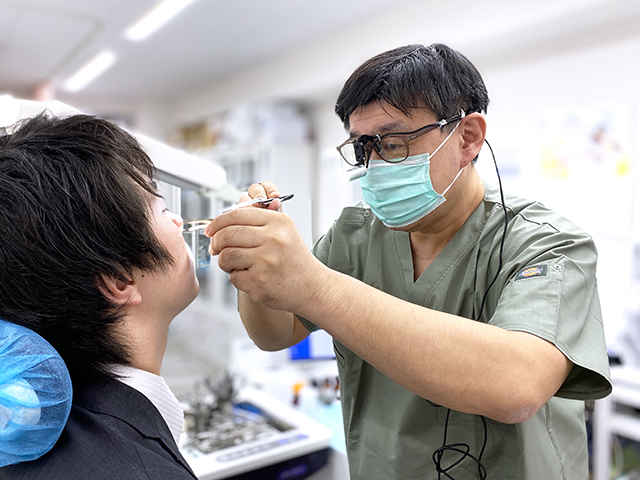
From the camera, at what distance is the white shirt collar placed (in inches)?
37.6

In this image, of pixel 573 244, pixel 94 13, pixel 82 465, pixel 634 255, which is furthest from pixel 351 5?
pixel 82 465

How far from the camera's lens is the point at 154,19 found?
424 cm

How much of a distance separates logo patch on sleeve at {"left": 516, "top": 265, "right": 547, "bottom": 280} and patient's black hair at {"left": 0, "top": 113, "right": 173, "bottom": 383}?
66 centimetres

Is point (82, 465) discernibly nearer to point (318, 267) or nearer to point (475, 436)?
point (318, 267)

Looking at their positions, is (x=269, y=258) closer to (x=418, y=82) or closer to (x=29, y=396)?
(x=29, y=396)

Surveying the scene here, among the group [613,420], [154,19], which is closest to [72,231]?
[613,420]

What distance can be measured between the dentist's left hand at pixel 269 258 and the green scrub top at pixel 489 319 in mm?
351

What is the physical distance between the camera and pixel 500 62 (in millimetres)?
Result: 3615

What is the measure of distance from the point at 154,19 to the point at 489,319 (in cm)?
408

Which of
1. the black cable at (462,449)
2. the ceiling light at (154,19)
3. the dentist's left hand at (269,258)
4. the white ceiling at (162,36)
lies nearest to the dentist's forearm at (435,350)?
the dentist's left hand at (269,258)

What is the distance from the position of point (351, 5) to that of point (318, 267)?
3.56 metres

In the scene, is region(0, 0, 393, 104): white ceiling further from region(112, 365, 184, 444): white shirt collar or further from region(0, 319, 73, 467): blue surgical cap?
region(0, 319, 73, 467): blue surgical cap

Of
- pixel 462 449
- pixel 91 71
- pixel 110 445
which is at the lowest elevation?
pixel 462 449

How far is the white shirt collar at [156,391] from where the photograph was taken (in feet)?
3.14
